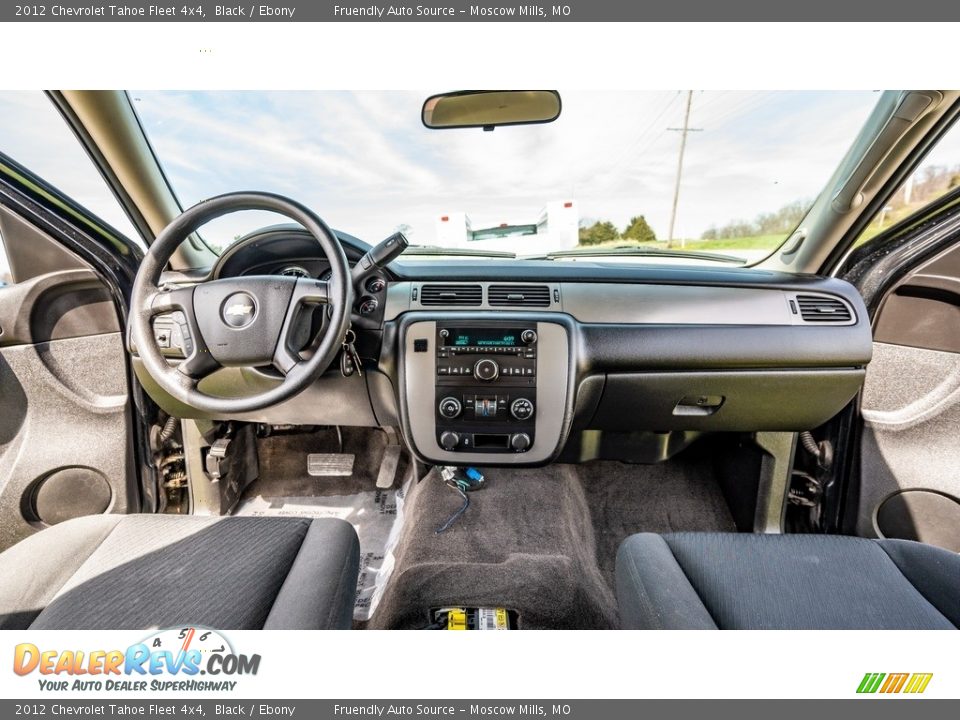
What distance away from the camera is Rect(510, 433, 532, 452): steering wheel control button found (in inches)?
68.3

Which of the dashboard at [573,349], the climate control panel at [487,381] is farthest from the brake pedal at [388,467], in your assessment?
the climate control panel at [487,381]

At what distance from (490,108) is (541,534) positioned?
1.72 metres

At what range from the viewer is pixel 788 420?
6.16ft

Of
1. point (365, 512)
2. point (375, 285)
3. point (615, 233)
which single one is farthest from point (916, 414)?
point (365, 512)

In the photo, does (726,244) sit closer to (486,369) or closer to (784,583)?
(486,369)

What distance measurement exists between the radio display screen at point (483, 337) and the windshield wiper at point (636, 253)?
627mm

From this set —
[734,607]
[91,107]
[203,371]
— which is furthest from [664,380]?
[91,107]

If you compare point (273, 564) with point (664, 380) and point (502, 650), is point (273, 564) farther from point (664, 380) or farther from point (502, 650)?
point (664, 380)

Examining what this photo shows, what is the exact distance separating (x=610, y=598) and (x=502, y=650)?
3.52 feet

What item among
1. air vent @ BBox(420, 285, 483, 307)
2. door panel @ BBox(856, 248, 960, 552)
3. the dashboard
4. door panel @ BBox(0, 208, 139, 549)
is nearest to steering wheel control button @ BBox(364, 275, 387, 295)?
the dashboard

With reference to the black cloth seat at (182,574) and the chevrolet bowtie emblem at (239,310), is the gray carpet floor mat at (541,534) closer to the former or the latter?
the black cloth seat at (182,574)

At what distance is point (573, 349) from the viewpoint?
1680mm

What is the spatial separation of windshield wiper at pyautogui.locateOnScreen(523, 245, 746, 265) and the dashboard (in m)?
0.24

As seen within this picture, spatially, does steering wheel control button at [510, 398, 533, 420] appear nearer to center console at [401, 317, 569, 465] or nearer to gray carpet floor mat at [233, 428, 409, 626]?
center console at [401, 317, 569, 465]
